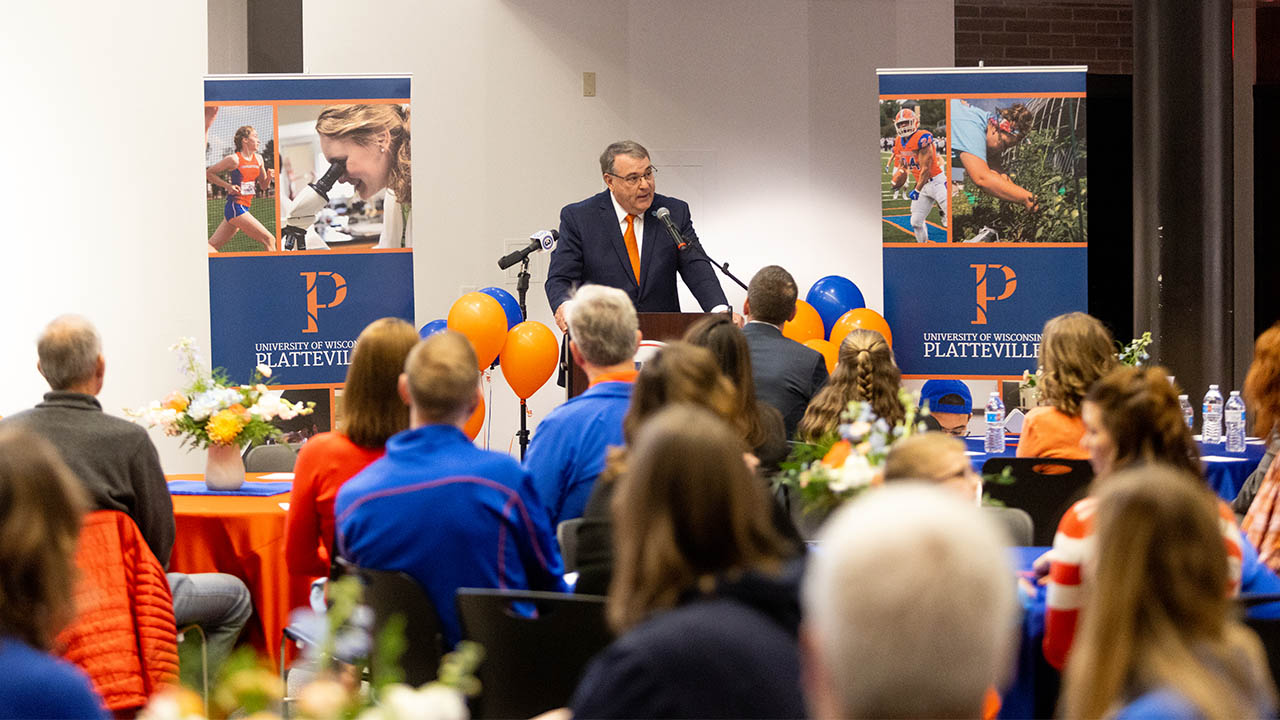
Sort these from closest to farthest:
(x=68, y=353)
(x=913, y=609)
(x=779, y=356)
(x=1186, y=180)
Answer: (x=913, y=609) < (x=68, y=353) < (x=779, y=356) < (x=1186, y=180)

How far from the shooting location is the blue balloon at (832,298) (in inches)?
324

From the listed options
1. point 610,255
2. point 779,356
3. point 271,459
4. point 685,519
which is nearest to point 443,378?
point 685,519

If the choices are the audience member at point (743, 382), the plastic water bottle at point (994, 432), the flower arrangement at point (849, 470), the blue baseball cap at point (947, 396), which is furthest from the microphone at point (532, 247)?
the flower arrangement at point (849, 470)

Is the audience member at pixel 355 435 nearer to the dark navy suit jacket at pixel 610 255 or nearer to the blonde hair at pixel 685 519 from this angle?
the blonde hair at pixel 685 519

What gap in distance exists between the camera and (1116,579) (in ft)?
5.38

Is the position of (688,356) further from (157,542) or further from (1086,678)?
(157,542)

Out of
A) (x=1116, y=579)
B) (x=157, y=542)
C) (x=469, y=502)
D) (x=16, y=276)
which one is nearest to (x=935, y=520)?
(x=1116, y=579)

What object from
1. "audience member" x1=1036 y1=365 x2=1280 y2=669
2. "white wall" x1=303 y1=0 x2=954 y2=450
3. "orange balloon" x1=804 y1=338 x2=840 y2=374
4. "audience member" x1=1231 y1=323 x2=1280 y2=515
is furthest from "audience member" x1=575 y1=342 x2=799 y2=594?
"white wall" x1=303 y1=0 x2=954 y2=450

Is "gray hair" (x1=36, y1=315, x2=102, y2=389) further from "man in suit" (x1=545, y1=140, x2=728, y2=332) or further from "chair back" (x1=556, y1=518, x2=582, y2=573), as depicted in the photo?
"man in suit" (x1=545, y1=140, x2=728, y2=332)

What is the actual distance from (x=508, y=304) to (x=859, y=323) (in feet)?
6.89

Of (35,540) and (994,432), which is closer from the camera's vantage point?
(35,540)

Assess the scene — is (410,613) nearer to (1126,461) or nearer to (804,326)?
(1126,461)

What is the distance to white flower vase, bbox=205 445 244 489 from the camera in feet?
15.0

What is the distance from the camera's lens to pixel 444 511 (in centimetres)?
271
